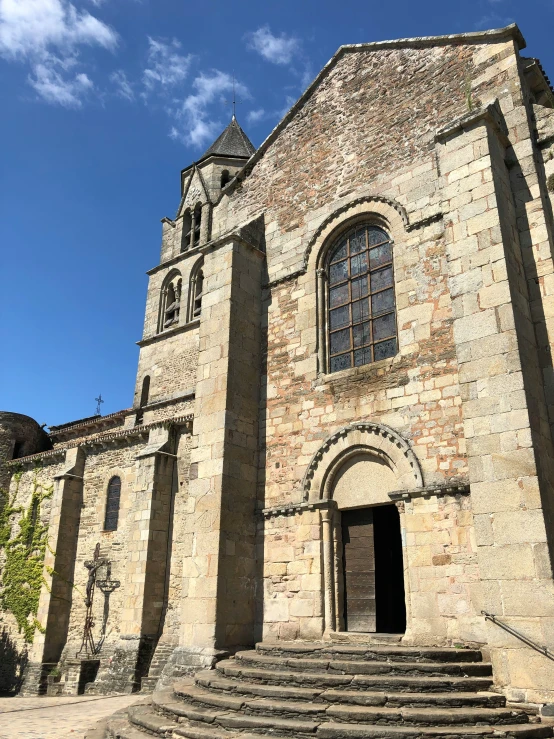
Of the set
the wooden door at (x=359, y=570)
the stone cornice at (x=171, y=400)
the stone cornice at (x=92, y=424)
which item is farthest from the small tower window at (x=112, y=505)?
the wooden door at (x=359, y=570)

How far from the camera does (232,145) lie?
3206 centimetres

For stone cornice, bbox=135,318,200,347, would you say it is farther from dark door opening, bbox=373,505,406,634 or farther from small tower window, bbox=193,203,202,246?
dark door opening, bbox=373,505,406,634

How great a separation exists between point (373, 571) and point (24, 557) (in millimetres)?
15220

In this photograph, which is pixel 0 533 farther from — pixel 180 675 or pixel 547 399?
pixel 547 399

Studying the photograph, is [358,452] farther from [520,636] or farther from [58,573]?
[58,573]

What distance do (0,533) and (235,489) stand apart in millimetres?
15154

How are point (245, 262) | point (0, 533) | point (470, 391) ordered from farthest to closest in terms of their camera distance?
point (0, 533) < point (245, 262) < point (470, 391)

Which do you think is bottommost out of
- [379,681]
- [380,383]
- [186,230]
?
[379,681]

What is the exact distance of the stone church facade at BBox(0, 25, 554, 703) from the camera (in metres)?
7.63

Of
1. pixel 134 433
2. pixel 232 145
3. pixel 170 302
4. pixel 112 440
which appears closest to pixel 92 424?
pixel 170 302

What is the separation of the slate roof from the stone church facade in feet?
61.3

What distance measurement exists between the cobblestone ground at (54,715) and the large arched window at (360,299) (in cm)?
727

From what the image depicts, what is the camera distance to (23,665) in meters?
18.2

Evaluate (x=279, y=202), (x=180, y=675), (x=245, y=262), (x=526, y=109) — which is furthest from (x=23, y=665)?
(x=526, y=109)
